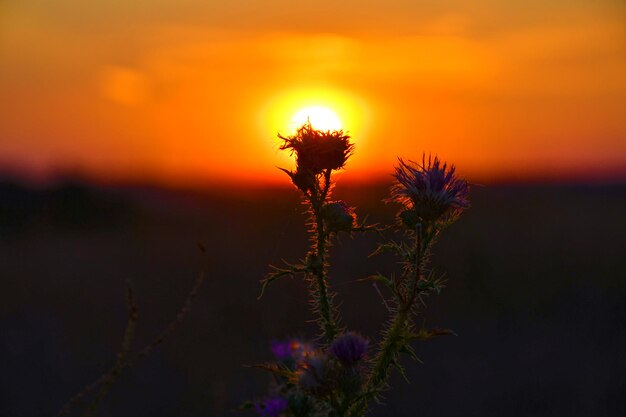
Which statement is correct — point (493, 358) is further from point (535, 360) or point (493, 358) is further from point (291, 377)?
point (291, 377)

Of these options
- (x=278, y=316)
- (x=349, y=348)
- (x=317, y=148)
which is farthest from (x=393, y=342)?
(x=278, y=316)

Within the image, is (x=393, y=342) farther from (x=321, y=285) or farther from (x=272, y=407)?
(x=272, y=407)

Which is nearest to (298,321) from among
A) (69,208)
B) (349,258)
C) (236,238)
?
(349,258)

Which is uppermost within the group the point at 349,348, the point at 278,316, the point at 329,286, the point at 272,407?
the point at 329,286

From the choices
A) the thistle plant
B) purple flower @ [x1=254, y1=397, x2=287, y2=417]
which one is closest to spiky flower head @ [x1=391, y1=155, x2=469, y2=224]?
the thistle plant

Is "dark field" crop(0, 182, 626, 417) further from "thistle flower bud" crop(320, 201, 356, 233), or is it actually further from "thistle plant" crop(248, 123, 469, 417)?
"thistle flower bud" crop(320, 201, 356, 233)

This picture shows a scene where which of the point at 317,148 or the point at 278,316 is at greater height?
the point at 317,148

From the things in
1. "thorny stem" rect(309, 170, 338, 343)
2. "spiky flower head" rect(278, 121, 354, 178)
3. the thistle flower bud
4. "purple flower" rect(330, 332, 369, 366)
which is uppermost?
"spiky flower head" rect(278, 121, 354, 178)
